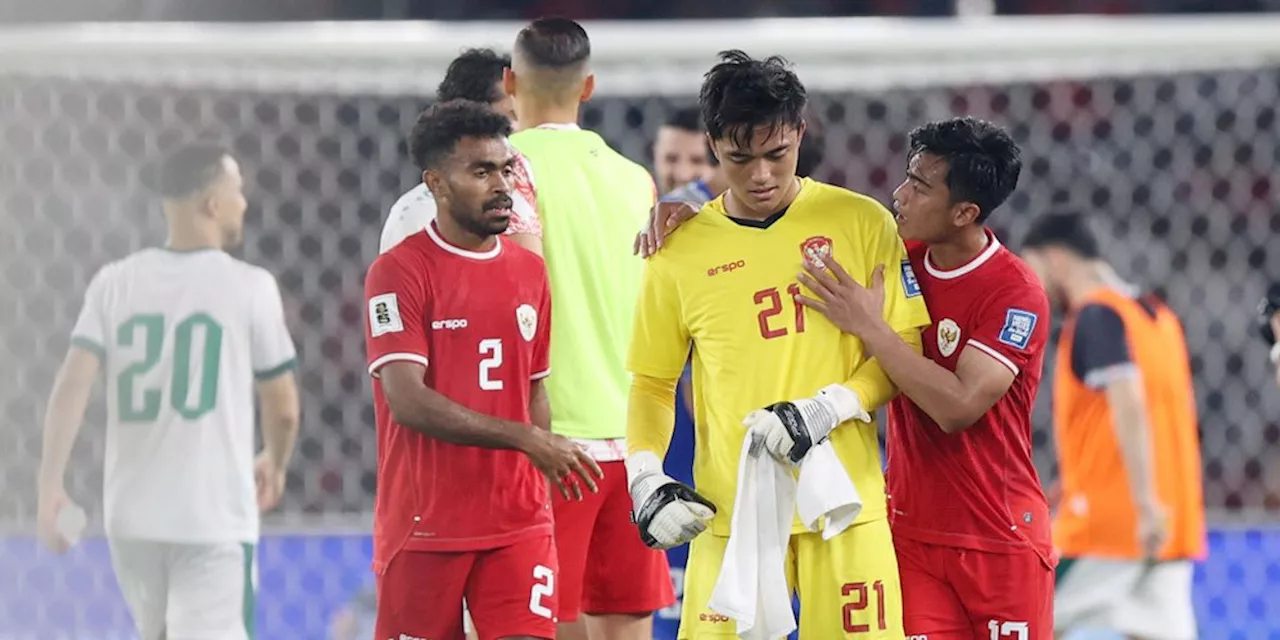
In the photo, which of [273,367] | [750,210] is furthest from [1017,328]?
[273,367]

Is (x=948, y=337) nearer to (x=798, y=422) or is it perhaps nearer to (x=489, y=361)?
(x=798, y=422)

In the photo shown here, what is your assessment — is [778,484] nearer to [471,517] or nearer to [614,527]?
[471,517]

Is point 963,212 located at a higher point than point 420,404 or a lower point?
higher

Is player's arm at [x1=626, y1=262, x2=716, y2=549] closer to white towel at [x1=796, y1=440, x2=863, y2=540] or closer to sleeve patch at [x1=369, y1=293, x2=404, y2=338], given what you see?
white towel at [x1=796, y1=440, x2=863, y2=540]

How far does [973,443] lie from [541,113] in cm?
143

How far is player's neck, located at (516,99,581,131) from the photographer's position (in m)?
4.38

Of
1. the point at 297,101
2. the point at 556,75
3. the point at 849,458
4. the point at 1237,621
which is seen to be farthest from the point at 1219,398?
the point at 849,458

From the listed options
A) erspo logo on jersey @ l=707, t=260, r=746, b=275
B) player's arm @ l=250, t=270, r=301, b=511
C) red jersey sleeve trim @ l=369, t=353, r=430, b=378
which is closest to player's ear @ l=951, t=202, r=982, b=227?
erspo logo on jersey @ l=707, t=260, r=746, b=275

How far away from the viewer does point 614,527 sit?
4.27 m

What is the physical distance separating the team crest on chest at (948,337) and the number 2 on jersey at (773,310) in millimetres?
369

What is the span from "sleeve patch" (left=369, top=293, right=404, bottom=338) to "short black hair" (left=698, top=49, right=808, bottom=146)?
80cm

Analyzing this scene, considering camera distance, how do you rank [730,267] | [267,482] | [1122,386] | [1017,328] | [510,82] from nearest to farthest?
[730,267]
[1017,328]
[510,82]
[267,482]
[1122,386]

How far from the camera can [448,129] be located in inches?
149

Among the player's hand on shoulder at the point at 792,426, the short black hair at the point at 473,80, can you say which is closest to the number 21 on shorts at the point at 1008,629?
the player's hand on shoulder at the point at 792,426
